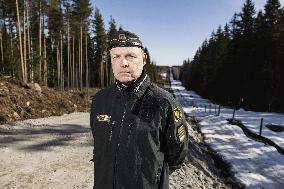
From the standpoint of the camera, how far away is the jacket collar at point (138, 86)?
118 inches

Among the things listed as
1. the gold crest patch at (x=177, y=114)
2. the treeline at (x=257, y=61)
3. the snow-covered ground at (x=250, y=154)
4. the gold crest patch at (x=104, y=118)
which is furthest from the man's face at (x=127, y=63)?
the treeline at (x=257, y=61)

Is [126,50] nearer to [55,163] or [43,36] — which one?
[55,163]

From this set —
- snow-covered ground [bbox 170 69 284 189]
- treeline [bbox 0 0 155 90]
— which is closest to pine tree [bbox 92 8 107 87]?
treeline [bbox 0 0 155 90]

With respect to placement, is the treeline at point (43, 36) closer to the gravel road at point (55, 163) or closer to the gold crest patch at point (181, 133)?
the gravel road at point (55, 163)

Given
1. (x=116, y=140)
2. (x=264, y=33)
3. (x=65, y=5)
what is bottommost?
(x=116, y=140)

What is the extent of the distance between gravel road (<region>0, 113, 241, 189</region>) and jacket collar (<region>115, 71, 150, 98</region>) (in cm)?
699

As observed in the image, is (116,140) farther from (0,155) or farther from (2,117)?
(2,117)

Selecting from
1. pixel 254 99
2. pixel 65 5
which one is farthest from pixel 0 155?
pixel 65 5

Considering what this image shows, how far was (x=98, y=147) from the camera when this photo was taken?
3.11 m

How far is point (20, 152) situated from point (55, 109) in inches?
508

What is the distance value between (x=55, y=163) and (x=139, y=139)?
9387mm

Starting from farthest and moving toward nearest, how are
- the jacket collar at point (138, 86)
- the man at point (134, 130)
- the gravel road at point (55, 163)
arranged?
the gravel road at point (55, 163), the jacket collar at point (138, 86), the man at point (134, 130)

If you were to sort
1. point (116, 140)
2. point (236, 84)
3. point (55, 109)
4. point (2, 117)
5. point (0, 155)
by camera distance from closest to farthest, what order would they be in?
point (116, 140) → point (0, 155) → point (2, 117) → point (55, 109) → point (236, 84)

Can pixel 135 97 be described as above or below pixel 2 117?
above
